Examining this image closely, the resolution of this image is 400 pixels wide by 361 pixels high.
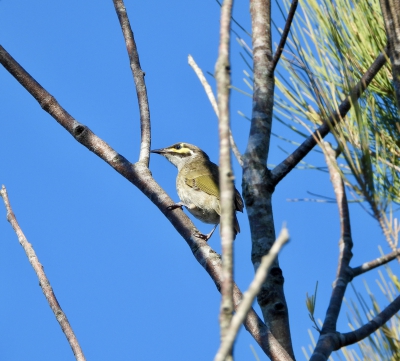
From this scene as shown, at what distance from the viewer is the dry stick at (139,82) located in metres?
4.20

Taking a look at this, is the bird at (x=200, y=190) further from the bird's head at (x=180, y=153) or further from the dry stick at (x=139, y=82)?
the dry stick at (x=139, y=82)

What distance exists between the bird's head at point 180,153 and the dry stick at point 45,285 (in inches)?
180

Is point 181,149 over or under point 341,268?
over

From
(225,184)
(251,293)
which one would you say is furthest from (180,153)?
(251,293)

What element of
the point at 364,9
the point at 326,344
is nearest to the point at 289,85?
the point at 364,9

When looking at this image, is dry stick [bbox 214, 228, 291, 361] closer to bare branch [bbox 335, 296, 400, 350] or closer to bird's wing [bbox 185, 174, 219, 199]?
bare branch [bbox 335, 296, 400, 350]

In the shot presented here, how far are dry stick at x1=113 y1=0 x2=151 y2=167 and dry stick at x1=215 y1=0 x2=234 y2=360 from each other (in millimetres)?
2622

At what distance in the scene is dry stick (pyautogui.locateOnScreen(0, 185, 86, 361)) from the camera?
2789mm

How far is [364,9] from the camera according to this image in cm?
435

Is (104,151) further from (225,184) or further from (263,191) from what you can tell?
(225,184)

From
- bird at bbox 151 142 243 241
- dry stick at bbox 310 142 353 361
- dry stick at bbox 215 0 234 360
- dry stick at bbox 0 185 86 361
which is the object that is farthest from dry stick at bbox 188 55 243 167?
bird at bbox 151 142 243 241

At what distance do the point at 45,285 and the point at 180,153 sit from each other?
16.7 ft

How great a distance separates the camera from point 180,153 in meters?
8.08

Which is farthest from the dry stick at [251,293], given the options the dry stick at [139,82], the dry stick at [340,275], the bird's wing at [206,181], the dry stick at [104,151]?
the bird's wing at [206,181]
